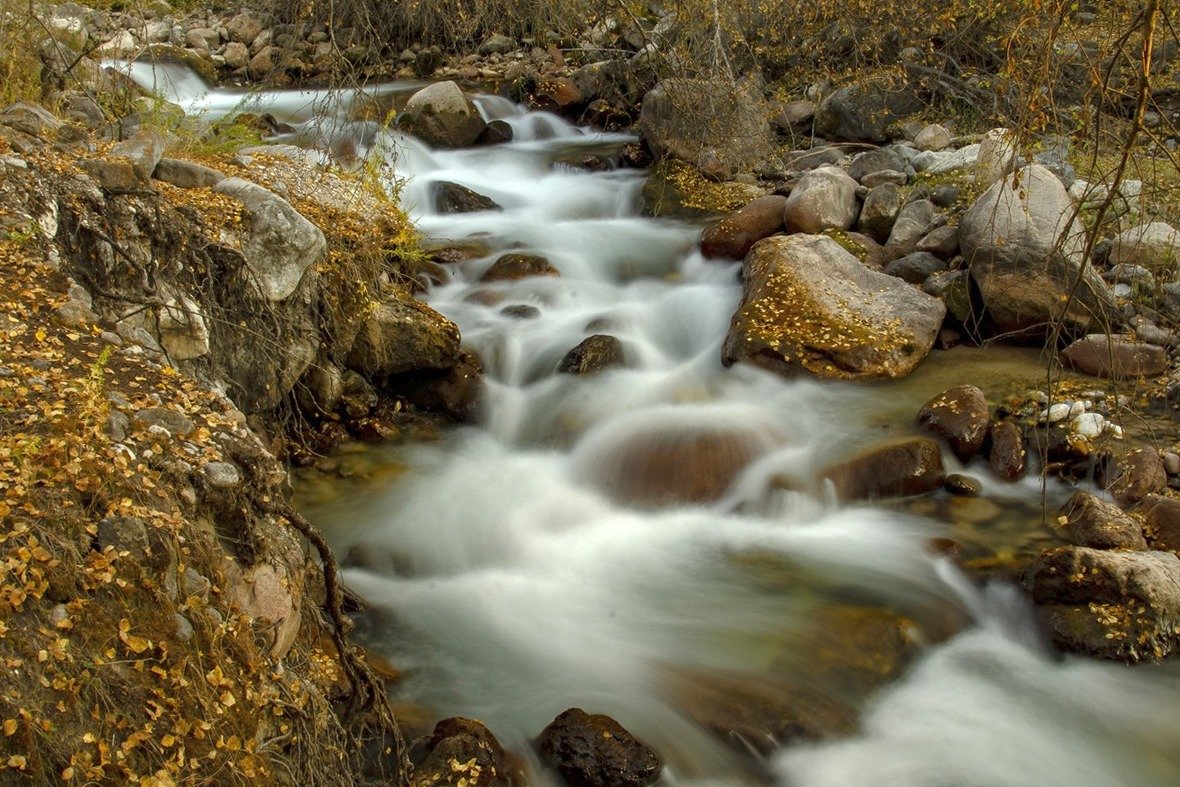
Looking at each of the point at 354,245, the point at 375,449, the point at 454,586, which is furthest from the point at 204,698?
the point at 354,245

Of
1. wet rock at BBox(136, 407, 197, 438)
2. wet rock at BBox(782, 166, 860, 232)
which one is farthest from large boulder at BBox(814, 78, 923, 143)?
wet rock at BBox(136, 407, 197, 438)

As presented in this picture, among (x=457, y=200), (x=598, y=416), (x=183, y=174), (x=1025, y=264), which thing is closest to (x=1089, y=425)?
(x=1025, y=264)

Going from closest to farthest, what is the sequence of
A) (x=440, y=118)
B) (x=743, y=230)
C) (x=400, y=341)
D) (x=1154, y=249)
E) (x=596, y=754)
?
Result: 1. (x=596, y=754)
2. (x=400, y=341)
3. (x=1154, y=249)
4. (x=743, y=230)
5. (x=440, y=118)

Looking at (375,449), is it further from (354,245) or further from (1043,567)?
(1043,567)

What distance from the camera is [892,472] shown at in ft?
19.9

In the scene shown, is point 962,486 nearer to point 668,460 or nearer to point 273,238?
point 668,460

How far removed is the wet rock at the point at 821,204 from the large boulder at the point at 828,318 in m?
0.87

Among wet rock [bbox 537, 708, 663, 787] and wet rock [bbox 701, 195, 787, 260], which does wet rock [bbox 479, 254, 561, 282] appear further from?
wet rock [bbox 537, 708, 663, 787]

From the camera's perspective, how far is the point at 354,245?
671cm

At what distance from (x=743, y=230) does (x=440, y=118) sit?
197 inches

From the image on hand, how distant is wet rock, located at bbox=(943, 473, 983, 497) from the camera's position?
19.7ft

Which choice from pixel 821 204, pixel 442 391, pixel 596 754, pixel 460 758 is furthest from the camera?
pixel 821 204

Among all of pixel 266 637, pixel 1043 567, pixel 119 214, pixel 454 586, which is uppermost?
pixel 119 214

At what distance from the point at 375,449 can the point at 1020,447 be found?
4.29m
